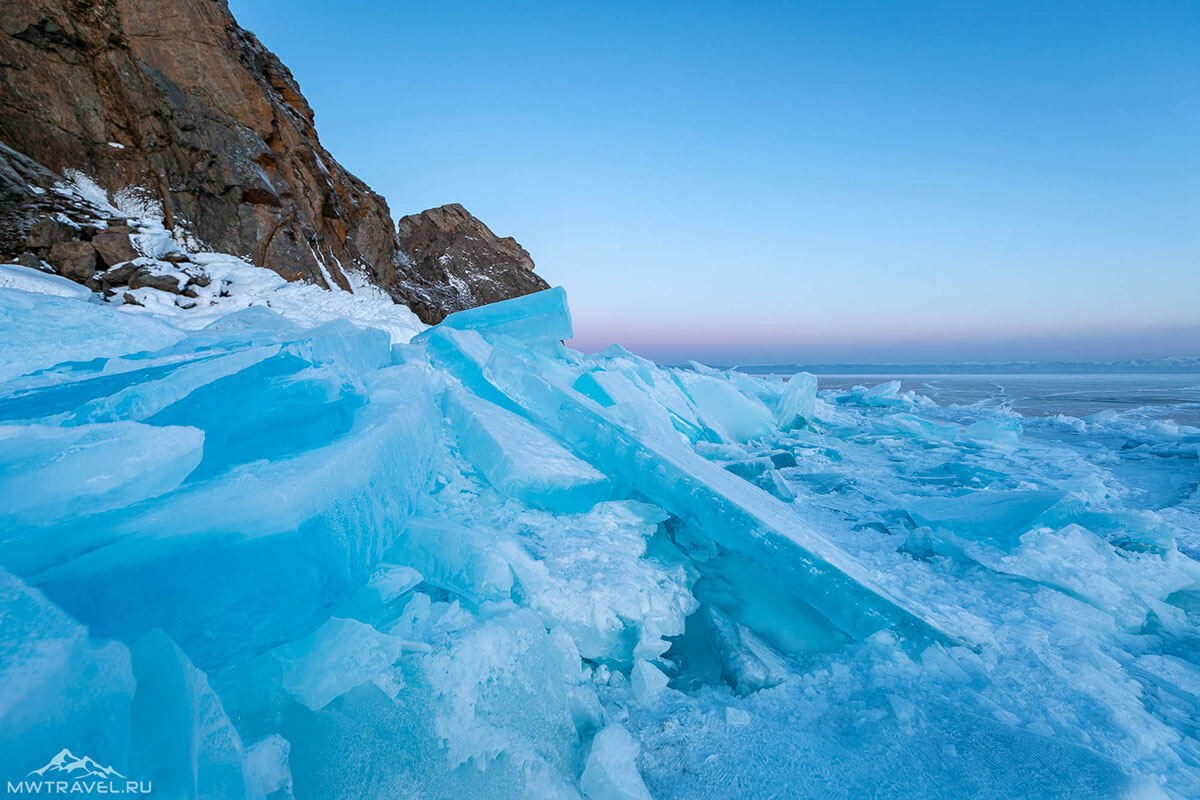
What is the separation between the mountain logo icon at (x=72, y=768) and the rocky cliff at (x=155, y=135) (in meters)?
8.38

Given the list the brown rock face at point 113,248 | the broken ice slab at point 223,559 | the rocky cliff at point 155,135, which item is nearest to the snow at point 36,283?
the rocky cliff at point 155,135

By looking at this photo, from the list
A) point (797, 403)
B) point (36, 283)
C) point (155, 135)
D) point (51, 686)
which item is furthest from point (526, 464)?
point (155, 135)

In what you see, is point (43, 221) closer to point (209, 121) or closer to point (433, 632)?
point (209, 121)

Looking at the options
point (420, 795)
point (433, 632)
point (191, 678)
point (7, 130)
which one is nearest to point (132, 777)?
point (191, 678)

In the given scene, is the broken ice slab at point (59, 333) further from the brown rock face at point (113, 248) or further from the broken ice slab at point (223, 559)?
the brown rock face at point (113, 248)

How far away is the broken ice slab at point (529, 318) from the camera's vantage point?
4309 millimetres

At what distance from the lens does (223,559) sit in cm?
99

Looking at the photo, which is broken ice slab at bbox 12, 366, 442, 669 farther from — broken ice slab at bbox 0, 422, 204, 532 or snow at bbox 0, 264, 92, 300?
snow at bbox 0, 264, 92, 300

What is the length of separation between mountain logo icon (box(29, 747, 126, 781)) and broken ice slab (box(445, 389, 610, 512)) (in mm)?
1395

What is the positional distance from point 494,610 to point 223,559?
0.67 metres

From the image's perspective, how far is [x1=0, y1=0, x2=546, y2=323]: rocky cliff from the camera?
6980 mm

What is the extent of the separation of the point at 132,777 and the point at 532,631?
78 cm

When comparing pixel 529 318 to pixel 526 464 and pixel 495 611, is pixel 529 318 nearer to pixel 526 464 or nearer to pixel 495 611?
→ pixel 526 464

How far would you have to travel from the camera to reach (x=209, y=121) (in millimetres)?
10133
